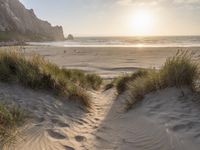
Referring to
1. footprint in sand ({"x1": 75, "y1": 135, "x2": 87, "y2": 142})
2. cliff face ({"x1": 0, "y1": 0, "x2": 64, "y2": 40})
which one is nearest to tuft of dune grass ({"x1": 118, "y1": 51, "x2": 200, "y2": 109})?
footprint in sand ({"x1": 75, "y1": 135, "x2": 87, "y2": 142})

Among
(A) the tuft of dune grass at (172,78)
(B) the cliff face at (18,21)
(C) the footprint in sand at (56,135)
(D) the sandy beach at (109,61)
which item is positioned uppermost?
(B) the cliff face at (18,21)

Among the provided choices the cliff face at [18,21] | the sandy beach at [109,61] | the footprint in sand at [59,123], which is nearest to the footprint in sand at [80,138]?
the footprint in sand at [59,123]

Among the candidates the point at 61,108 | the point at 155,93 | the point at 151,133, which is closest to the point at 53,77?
the point at 61,108

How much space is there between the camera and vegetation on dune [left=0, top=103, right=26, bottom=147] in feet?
14.7

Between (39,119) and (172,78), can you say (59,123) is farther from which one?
(172,78)

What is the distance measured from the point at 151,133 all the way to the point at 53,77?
11.2 feet

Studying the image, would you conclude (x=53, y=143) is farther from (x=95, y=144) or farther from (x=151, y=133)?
(x=151, y=133)

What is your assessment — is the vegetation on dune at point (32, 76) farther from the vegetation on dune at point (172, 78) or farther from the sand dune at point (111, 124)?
the vegetation on dune at point (172, 78)

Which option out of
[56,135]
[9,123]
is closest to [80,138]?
[56,135]

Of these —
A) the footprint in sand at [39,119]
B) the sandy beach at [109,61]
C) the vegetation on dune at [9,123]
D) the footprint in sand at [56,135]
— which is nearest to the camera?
the vegetation on dune at [9,123]

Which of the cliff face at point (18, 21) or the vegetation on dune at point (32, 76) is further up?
the cliff face at point (18, 21)

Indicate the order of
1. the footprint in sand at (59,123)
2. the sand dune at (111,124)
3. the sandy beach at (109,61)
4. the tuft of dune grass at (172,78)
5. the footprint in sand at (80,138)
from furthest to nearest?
1. the sandy beach at (109,61)
2. the tuft of dune grass at (172,78)
3. the footprint in sand at (59,123)
4. the footprint in sand at (80,138)
5. the sand dune at (111,124)

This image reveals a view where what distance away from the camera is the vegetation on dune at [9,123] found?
4.48m

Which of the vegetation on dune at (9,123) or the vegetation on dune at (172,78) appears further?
the vegetation on dune at (172,78)
